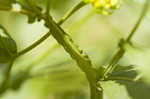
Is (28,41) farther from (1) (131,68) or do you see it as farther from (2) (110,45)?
(1) (131,68)

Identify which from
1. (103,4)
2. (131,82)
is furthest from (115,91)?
(103,4)

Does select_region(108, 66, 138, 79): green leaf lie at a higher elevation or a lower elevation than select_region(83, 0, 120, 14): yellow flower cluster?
lower

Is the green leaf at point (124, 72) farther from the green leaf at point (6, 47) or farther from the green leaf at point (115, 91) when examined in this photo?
the green leaf at point (6, 47)

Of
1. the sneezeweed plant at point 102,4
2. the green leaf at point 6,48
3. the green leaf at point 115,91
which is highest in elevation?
the green leaf at point 6,48

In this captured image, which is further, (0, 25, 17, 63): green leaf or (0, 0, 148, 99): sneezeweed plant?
(0, 25, 17, 63): green leaf

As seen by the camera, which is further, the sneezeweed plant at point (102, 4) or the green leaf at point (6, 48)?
the green leaf at point (6, 48)

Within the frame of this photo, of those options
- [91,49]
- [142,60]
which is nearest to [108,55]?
[91,49]

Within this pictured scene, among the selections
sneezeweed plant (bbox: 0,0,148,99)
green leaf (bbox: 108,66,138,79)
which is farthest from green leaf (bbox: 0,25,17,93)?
green leaf (bbox: 108,66,138,79)

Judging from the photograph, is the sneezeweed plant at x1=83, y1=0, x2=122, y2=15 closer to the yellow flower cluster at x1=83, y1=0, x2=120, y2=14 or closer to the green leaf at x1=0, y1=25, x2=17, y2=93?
the yellow flower cluster at x1=83, y1=0, x2=120, y2=14

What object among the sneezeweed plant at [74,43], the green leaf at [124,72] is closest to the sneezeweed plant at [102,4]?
the sneezeweed plant at [74,43]

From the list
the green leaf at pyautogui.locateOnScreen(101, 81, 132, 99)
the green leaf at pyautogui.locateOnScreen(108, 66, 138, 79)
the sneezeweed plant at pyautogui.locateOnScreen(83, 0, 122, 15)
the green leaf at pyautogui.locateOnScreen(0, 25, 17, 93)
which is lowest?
the green leaf at pyautogui.locateOnScreen(101, 81, 132, 99)

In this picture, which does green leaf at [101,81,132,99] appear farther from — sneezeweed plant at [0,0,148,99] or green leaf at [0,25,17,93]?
green leaf at [0,25,17,93]
